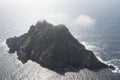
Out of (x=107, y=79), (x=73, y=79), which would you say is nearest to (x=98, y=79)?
(x=107, y=79)

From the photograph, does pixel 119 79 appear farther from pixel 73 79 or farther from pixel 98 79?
pixel 73 79

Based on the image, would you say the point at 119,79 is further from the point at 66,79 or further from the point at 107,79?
the point at 66,79

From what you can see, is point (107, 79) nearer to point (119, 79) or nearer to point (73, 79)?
point (119, 79)

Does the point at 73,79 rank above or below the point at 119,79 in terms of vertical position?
below

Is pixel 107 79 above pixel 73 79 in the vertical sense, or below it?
above

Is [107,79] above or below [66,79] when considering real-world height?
above

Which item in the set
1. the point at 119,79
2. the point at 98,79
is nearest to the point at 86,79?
the point at 98,79

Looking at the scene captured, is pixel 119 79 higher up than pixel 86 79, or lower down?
higher up
